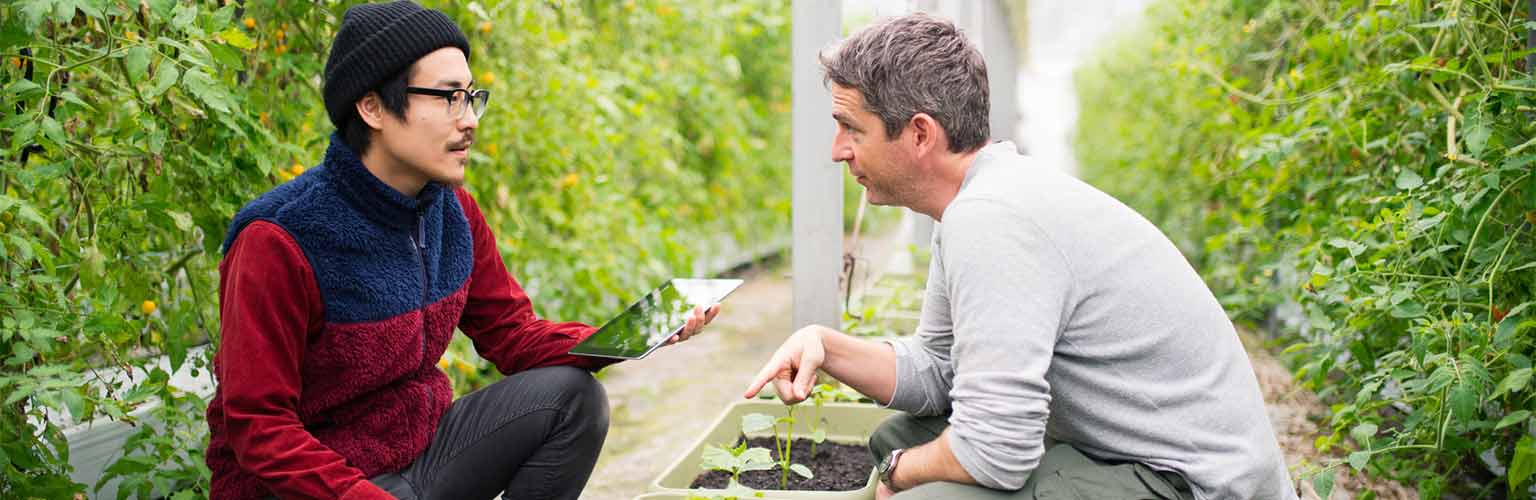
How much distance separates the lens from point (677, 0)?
584 centimetres

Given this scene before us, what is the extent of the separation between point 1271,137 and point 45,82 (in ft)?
9.38

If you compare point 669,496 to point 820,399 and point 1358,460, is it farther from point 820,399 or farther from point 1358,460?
point 1358,460

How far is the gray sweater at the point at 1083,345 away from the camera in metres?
1.67

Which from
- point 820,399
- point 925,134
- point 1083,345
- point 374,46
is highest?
point 374,46

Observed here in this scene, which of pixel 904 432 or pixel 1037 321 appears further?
pixel 904 432

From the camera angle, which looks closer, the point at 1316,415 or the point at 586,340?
Answer: the point at 586,340

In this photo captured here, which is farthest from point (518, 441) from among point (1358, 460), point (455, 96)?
point (1358, 460)

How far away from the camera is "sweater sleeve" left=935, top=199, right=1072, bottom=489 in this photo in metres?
1.66

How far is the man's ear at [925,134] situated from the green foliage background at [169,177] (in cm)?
105

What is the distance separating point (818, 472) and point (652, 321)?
675mm

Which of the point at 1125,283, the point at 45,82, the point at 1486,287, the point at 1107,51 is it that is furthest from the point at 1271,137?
the point at 1107,51

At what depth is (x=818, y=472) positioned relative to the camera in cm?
264

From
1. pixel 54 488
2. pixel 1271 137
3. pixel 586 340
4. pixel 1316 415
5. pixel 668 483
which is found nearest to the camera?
pixel 54 488

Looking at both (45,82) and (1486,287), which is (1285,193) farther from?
(45,82)
